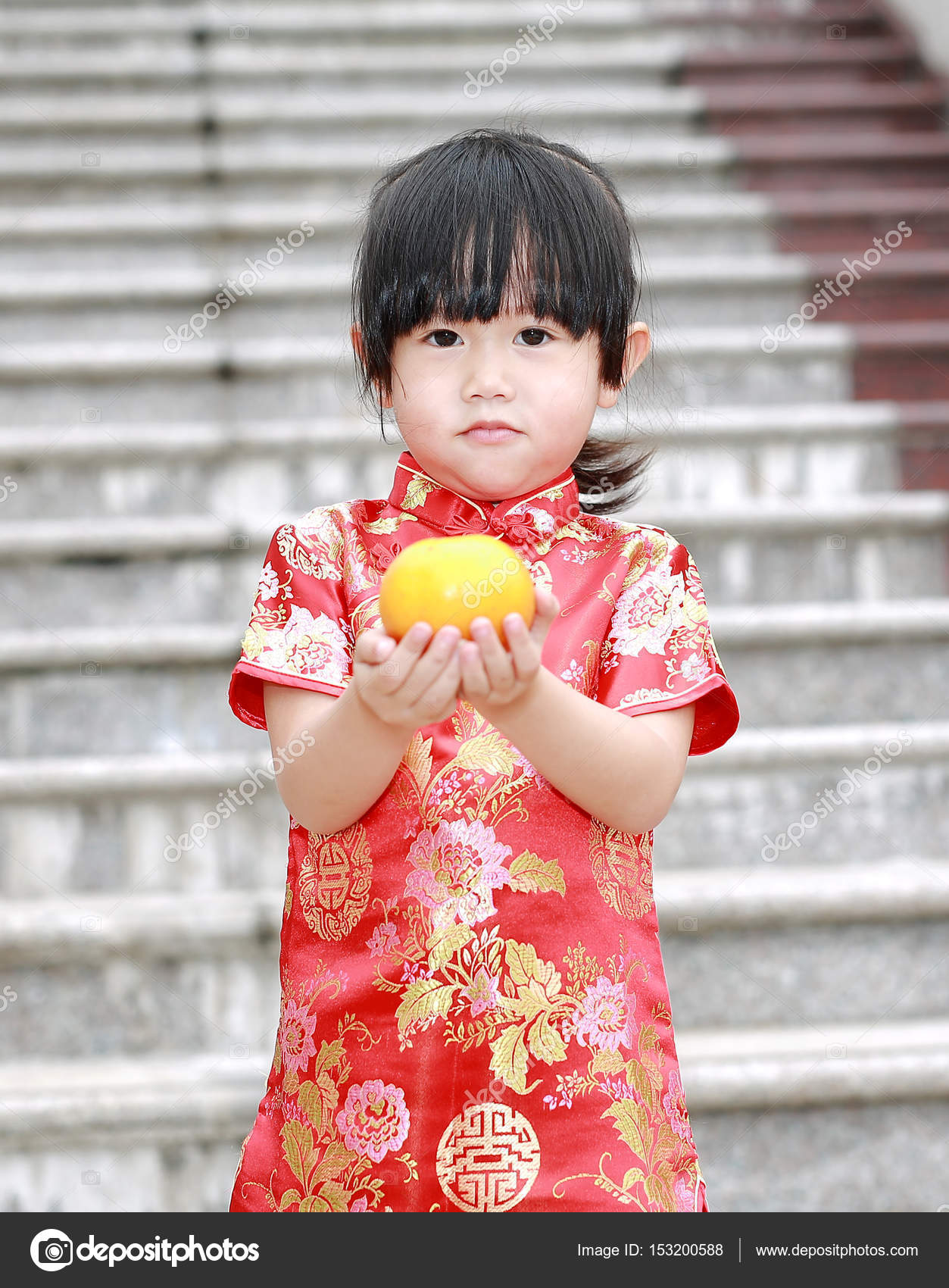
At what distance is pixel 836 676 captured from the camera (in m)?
2.17

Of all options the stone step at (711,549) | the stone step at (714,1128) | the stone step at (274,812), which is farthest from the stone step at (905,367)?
the stone step at (714,1128)

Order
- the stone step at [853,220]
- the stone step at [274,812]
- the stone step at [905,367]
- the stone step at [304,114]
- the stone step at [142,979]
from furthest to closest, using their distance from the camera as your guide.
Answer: the stone step at [304,114], the stone step at [853,220], the stone step at [905,367], the stone step at [274,812], the stone step at [142,979]

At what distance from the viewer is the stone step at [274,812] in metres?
1.90

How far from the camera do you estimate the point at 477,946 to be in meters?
0.95

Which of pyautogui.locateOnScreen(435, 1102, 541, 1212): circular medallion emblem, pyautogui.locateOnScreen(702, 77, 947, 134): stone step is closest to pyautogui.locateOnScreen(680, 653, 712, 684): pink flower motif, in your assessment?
pyautogui.locateOnScreen(435, 1102, 541, 1212): circular medallion emblem

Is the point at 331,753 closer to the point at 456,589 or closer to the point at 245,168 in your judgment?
the point at 456,589

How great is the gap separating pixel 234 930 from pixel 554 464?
978 millimetres

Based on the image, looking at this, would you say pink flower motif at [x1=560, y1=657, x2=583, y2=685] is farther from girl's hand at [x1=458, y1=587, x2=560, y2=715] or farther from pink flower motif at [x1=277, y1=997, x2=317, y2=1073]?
pink flower motif at [x1=277, y1=997, x2=317, y2=1073]

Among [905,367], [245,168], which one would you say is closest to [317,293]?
[245,168]

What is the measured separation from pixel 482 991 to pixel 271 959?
35.6 inches

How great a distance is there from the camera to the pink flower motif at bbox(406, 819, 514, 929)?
0.96 metres

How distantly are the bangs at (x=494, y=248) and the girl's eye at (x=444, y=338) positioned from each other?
12mm

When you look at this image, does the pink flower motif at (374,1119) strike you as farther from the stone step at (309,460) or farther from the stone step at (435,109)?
the stone step at (435,109)
